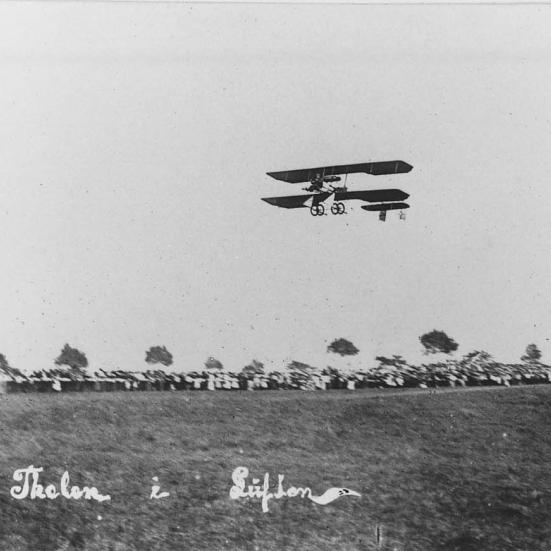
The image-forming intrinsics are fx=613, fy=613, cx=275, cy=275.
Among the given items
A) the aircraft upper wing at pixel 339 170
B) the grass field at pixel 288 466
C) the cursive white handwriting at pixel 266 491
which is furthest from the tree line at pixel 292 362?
the aircraft upper wing at pixel 339 170

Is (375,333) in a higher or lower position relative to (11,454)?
higher

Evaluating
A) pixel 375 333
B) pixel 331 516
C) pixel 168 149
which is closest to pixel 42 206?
pixel 168 149

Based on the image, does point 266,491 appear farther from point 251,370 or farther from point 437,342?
point 437,342

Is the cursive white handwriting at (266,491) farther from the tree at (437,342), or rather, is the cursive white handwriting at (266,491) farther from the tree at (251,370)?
the tree at (437,342)

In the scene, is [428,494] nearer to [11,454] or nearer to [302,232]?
[302,232]

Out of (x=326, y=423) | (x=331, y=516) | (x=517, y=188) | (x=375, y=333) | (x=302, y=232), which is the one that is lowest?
(x=331, y=516)

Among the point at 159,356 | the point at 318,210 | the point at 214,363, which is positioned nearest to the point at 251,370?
the point at 214,363
